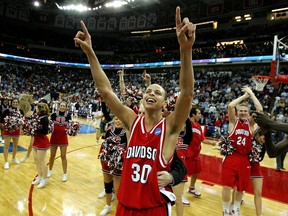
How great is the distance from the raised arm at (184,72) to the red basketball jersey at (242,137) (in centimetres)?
222

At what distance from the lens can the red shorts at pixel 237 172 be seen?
11.5ft

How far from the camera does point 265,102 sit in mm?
14547

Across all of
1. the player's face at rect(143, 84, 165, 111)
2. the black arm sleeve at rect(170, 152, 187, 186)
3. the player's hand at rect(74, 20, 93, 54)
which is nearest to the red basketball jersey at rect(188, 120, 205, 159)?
the black arm sleeve at rect(170, 152, 187, 186)

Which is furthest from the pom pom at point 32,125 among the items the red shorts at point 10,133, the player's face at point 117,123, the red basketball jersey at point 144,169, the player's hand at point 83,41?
the red basketball jersey at point 144,169

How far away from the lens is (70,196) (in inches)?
179

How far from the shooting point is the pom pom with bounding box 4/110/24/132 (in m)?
5.82

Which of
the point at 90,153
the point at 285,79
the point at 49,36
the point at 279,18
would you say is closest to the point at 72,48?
the point at 49,36

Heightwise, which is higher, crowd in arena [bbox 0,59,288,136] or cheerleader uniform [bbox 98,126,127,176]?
crowd in arena [bbox 0,59,288,136]

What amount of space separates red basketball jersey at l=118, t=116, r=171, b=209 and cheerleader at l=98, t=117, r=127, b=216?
181cm

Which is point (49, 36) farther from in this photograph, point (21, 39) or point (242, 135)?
point (242, 135)

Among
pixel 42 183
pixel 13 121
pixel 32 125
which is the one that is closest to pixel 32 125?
pixel 32 125

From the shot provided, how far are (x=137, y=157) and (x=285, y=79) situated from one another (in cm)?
724

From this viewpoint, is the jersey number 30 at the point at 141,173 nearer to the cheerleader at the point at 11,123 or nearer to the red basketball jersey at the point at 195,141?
the red basketball jersey at the point at 195,141

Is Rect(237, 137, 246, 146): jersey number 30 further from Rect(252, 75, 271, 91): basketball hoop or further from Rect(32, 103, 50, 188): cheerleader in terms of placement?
Rect(252, 75, 271, 91): basketball hoop
